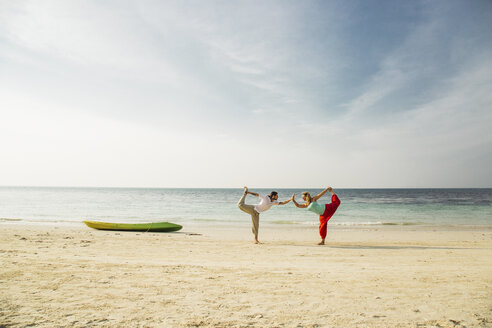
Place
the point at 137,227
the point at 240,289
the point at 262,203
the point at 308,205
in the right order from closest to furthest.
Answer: the point at 240,289 < the point at 308,205 < the point at 262,203 < the point at 137,227

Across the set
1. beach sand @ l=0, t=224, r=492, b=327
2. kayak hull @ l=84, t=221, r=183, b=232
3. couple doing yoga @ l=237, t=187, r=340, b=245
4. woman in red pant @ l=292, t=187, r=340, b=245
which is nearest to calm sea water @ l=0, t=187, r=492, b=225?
kayak hull @ l=84, t=221, r=183, b=232

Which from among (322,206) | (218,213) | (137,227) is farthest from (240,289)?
(218,213)

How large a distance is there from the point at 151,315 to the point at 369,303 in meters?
3.39

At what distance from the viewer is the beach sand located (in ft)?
12.3

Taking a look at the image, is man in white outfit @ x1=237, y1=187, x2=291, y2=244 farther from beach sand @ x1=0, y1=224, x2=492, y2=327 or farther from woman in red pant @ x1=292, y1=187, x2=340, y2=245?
beach sand @ x1=0, y1=224, x2=492, y2=327

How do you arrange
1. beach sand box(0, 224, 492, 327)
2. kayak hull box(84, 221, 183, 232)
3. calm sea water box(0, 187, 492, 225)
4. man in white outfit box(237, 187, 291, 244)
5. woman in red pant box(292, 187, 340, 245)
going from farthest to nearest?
1. calm sea water box(0, 187, 492, 225)
2. kayak hull box(84, 221, 183, 232)
3. man in white outfit box(237, 187, 291, 244)
4. woman in red pant box(292, 187, 340, 245)
5. beach sand box(0, 224, 492, 327)

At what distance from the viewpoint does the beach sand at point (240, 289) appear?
3750 millimetres

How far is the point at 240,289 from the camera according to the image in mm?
5012

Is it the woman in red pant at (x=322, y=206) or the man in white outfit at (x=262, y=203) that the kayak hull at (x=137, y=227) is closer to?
the man in white outfit at (x=262, y=203)

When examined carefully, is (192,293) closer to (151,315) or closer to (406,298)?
(151,315)

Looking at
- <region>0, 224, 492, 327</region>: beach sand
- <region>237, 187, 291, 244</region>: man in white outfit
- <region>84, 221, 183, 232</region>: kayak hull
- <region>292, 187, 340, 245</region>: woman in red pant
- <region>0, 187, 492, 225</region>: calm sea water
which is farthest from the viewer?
<region>0, 187, 492, 225</region>: calm sea water

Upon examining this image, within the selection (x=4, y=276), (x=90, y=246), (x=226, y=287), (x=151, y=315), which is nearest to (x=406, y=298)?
(x=226, y=287)

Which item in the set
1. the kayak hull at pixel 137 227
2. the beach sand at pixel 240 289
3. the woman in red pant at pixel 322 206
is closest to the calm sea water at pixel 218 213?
the kayak hull at pixel 137 227

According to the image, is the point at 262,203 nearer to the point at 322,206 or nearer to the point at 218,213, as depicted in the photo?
the point at 322,206
